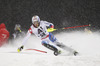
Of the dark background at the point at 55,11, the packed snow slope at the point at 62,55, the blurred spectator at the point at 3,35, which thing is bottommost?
the packed snow slope at the point at 62,55

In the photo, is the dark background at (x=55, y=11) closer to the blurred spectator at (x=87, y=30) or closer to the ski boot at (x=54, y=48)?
the blurred spectator at (x=87, y=30)

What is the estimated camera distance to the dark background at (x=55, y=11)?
369cm

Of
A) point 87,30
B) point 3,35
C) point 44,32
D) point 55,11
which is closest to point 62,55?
point 44,32

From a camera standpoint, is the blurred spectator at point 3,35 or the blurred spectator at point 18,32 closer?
the blurred spectator at point 18,32

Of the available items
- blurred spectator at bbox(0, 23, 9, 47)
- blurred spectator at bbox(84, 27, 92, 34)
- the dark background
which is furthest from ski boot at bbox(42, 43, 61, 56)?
blurred spectator at bbox(0, 23, 9, 47)

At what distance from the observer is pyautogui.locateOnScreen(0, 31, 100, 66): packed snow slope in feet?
7.16

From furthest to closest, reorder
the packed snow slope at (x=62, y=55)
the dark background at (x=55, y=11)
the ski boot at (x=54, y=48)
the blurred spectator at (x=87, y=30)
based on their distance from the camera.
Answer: the dark background at (x=55, y=11) → the blurred spectator at (x=87, y=30) → the ski boot at (x=54, y=48) → the packed snow slope at (x=62, y=55)

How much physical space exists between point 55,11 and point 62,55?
1461 millimetres

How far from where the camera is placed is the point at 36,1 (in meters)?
3.80

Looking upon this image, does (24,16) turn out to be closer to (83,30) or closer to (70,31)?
(70,31)

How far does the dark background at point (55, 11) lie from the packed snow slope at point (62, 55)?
1.16 feet

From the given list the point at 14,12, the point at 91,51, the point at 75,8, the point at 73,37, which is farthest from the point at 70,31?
the point at 14,12

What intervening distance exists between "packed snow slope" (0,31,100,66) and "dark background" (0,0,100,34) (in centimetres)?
35

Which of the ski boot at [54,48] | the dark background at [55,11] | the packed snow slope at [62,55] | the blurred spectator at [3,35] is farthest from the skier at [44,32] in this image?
the blurred spectator at [3,35]
